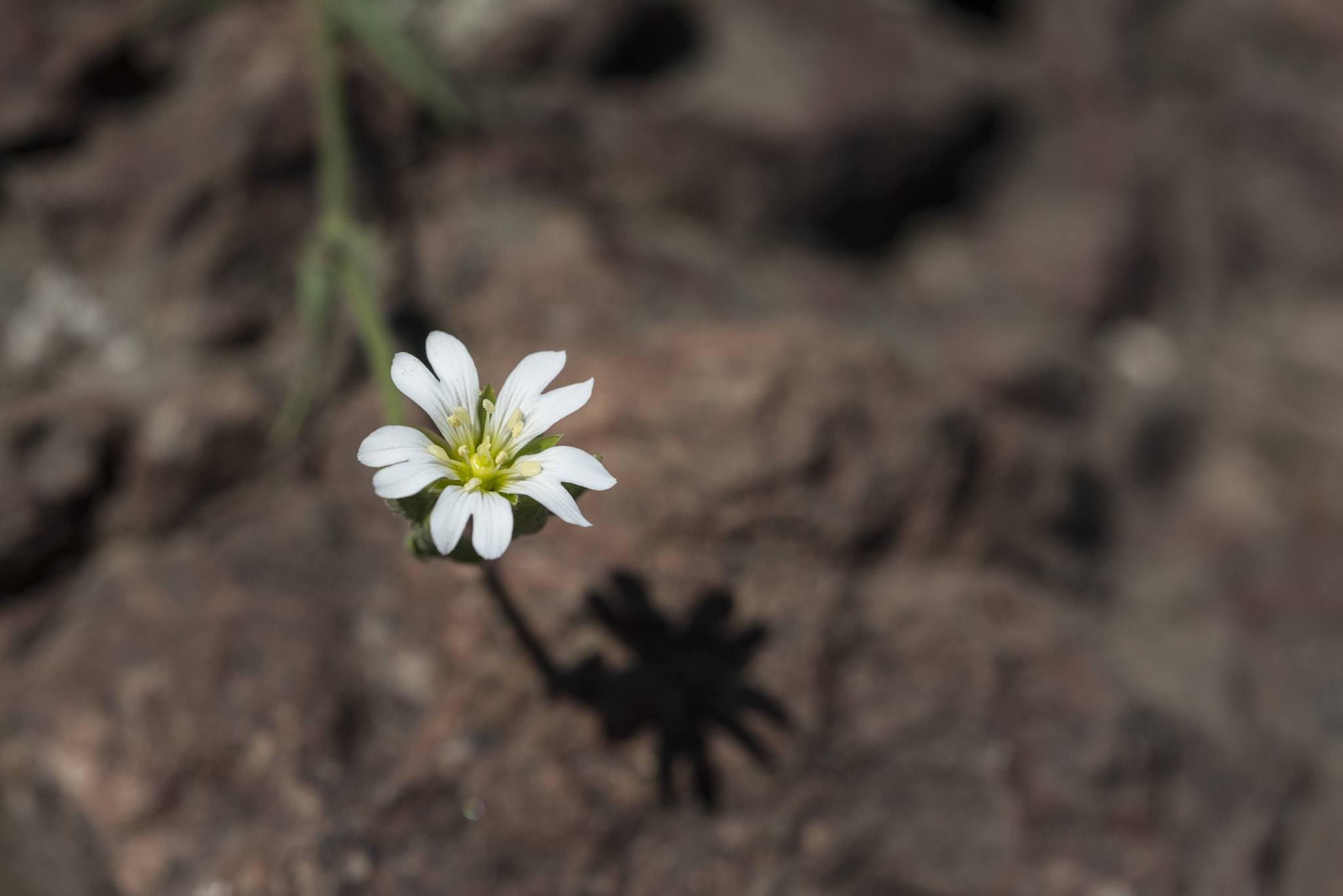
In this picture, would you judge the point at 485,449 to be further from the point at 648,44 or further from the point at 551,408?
the point at 648,44

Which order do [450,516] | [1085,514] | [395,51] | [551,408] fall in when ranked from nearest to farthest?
[450,516], [551,408], [395,51], [1085,514]

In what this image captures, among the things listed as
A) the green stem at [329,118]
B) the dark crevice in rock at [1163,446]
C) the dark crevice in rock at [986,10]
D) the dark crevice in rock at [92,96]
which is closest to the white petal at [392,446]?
the green stem at [329,118]

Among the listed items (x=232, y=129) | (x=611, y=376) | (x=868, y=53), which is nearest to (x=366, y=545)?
(x=611, y=376)

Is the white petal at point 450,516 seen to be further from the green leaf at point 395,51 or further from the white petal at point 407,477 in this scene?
the green leaf at point 395,51

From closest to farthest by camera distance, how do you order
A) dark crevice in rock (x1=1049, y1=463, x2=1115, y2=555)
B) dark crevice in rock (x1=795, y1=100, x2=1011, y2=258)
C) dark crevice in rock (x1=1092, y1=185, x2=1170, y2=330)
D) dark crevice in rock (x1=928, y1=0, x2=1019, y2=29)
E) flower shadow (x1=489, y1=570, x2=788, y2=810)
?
flower shadow (x1=489, y1=570, x2=788, y2=810)
dark crevice in rock (x1=1049, y1=463, x2=1115, y2=555)
dark crevice in rock (x1=795, y1=100, x2=1011, y2=258)
dark crevice in rock (x1=1092, y1=185, x2=1170, y2=330)
dark crevice in rock (x1=928, y1=0, x2=1019, y2=29)

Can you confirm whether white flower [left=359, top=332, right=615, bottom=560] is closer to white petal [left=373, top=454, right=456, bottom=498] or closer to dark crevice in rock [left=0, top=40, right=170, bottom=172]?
Answer: white petal [left=373, top=454, right=456, bottom=498]

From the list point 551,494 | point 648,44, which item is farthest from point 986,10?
point 551,494

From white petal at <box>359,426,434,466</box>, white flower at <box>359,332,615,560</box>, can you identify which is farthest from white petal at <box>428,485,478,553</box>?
white petal at <box>359,426,434,466</box>

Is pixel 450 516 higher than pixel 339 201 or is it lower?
lower
